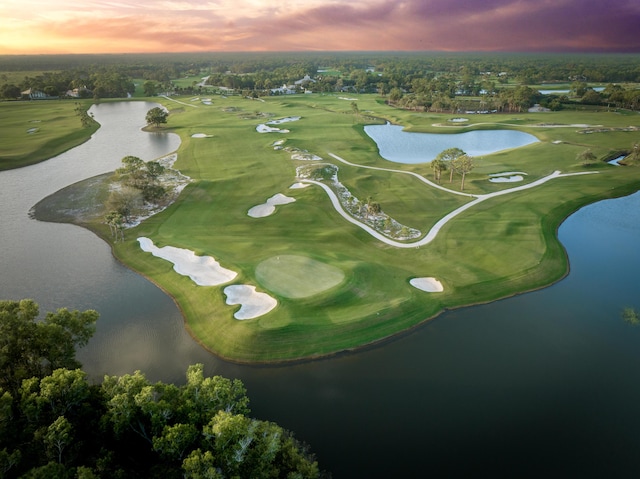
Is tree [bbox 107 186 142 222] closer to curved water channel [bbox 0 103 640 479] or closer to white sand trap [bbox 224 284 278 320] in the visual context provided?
curved water channel [bbox 0 103 640 479]

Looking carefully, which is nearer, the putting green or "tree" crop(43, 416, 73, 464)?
"tree" crop(43, 416, 73, 464)

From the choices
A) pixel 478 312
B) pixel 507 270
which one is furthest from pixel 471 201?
pixel 478 312

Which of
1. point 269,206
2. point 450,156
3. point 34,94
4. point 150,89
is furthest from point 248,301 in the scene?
point 34,94

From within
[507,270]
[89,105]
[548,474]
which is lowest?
[548,474]

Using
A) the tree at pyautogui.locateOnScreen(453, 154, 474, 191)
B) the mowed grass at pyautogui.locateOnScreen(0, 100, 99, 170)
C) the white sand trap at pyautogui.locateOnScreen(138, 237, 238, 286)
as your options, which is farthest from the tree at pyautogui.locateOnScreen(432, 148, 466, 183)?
the mowed grass at pyautogui.locateOnScreen(0, 100, 99, 170)

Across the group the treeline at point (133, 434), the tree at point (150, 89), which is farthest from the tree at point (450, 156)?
the tree at point (150, 89)

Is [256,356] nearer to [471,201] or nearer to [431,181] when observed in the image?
[471,201]

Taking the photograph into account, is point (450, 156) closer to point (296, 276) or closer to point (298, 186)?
point (298, 186)
